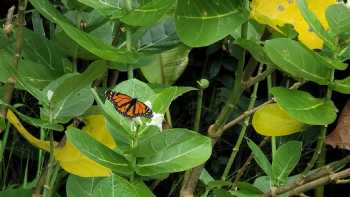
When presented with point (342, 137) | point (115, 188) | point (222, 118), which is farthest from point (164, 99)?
point (342, 137)

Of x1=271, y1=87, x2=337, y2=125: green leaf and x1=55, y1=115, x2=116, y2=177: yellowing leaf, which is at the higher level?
x1=271, y1=87, x2=337, y2=125: green leaf

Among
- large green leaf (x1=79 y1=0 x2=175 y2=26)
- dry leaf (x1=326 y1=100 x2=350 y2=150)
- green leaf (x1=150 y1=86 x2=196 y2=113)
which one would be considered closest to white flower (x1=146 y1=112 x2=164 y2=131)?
green leaf (x1=150 y1=86 x2=196 y2=113)

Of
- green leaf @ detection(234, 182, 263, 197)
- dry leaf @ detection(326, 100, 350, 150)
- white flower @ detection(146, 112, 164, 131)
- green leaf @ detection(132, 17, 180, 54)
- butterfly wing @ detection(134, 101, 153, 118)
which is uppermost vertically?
green leaf @ detection(132, 17, 180, 54)

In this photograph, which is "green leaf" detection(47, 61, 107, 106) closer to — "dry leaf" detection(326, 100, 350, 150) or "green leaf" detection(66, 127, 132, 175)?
"green leaf" detection(66, 127, 132, 175)

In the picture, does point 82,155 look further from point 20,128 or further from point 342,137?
point 342,137

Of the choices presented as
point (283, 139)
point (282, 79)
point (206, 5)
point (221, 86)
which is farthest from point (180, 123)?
point (206, 5)

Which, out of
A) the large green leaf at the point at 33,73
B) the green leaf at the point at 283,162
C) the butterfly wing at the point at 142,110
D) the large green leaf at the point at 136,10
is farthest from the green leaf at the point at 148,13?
the green leaf at the point at 283,162
